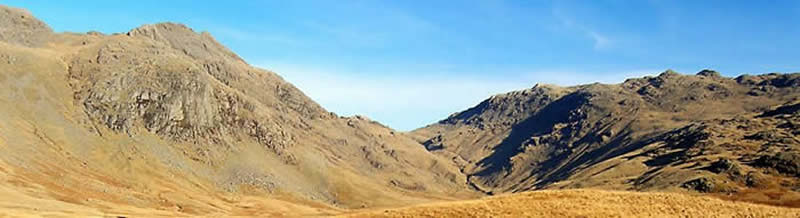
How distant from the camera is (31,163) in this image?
164m

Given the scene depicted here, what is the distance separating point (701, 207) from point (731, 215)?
8.81 feet

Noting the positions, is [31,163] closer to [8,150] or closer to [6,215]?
[8,150]

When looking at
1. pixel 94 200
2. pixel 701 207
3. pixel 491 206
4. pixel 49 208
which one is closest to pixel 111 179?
pixel 94 200

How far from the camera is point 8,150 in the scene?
163m

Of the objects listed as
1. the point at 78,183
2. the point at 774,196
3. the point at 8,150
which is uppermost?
the point at 8,150

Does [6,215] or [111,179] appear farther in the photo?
[111,179]

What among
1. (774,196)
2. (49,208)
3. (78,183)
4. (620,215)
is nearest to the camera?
(620,215)

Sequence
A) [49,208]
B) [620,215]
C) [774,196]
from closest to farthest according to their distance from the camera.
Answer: [620,215]
[49,208]
[774,196]

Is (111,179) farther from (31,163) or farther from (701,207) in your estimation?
(701,207)

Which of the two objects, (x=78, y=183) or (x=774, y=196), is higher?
(x=78, y=183)

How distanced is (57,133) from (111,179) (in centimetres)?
2939

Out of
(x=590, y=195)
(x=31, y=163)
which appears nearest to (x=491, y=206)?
(x=590, y=195)

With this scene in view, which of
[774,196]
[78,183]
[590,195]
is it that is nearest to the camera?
[590,195]

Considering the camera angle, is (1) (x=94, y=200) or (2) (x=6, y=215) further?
(1) (x=94, y=200)
